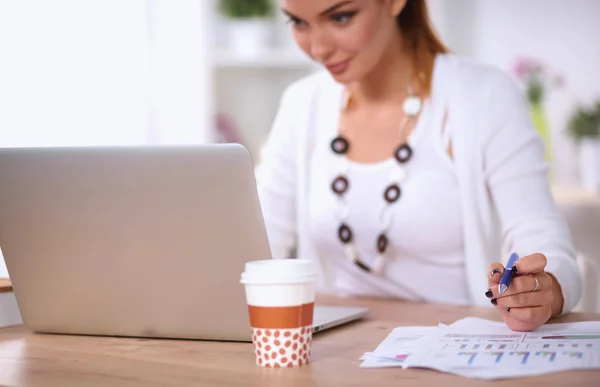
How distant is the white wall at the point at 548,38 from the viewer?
3.33 metres

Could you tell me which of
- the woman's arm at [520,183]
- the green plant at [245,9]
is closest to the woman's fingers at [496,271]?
the woman's arm at [520,183]

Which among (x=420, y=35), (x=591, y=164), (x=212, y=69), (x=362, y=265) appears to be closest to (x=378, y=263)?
(x=362, y=265)

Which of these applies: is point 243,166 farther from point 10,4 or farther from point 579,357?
point 10,4

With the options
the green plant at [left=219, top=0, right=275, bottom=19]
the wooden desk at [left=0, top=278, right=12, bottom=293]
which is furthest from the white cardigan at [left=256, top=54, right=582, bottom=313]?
the green plant at [left=219, top=0, right=275, bottom=19]

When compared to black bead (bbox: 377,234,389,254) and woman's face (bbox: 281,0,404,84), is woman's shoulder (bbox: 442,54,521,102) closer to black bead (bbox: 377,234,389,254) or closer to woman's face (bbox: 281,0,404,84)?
woman's face (bbox: 281,0,404,84)

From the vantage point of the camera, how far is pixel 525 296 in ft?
3.87

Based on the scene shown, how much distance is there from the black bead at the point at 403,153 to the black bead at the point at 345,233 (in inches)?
7.0

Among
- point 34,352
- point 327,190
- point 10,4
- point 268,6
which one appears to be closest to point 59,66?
point 10,4

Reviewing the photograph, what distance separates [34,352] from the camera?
1.16 metres

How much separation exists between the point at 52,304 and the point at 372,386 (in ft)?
1.76

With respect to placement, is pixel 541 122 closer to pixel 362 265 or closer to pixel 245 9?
pixel 245 9

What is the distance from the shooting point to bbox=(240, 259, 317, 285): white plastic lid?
96cm

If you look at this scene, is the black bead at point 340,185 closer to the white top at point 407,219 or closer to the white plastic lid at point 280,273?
the white top at point 407,219

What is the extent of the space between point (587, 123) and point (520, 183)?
1706 millimetres
